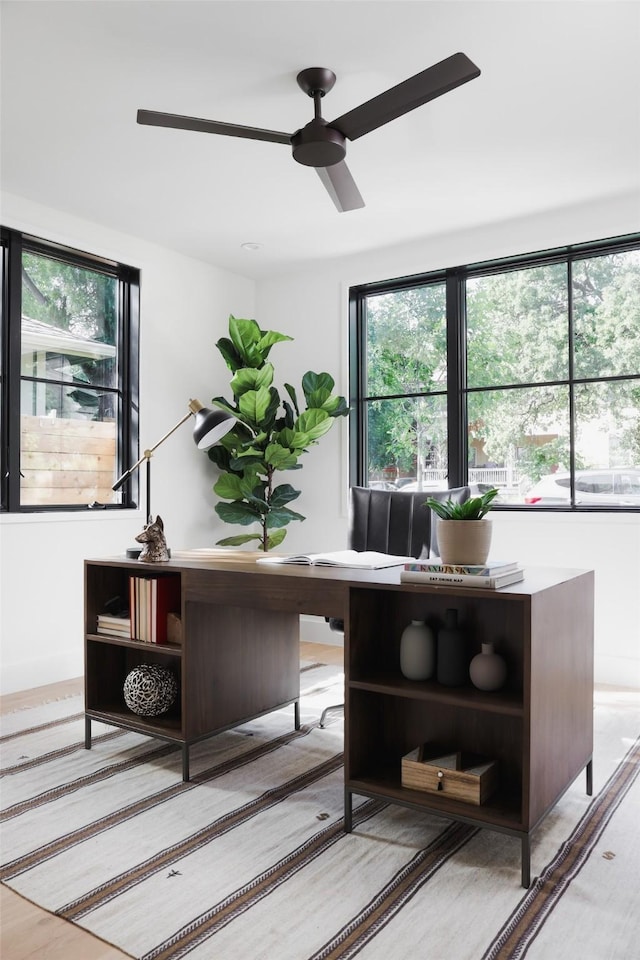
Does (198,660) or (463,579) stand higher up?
(463,579)

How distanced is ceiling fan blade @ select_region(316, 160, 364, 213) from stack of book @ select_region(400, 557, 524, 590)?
1.55 meters

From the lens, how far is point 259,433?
443cm

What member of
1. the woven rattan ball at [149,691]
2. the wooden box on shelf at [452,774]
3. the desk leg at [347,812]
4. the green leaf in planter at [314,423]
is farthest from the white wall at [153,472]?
the wooden box on shelf at [452,774]

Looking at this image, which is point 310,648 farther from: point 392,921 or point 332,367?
point 392,921

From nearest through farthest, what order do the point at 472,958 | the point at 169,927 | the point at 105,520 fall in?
the point at 472,958 → the point at 169,927 → the point at 105,520

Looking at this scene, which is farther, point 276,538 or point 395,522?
point 276,538

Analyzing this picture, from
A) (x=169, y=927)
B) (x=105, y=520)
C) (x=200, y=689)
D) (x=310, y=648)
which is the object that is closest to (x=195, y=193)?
(x=105, y=520)

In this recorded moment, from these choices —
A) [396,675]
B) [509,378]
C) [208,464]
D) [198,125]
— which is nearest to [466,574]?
[396,675]

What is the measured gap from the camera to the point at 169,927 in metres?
1.60

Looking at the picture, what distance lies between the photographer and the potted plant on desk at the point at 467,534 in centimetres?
195

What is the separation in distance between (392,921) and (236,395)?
10.6ft

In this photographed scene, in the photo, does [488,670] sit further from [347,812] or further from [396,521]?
[396,521]

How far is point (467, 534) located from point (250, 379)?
2.58 metres

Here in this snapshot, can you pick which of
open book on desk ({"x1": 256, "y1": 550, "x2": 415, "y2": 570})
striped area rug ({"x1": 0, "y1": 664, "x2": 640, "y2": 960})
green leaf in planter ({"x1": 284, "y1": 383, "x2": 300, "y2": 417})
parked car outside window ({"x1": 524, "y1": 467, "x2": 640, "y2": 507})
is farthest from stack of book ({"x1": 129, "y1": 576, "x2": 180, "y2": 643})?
parked car outside window ({"x1": 524, "y1": 467, "x2": 640, "y2": 507})
